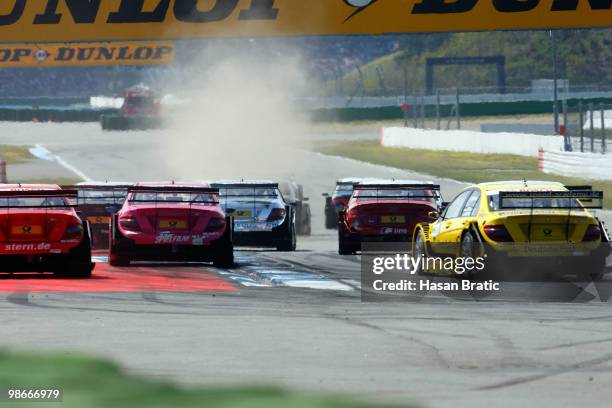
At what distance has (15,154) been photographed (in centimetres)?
6725

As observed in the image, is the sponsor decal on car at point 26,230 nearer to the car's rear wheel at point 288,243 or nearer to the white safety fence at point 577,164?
the car's rear wheel at point 288,243

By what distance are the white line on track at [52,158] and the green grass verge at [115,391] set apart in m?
40.1

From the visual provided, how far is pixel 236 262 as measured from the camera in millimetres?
20625

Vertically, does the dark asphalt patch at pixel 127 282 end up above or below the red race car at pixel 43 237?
below

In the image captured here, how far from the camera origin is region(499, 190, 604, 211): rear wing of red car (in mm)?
15484

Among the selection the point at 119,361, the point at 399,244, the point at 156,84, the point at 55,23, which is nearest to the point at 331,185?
the point at 55,23

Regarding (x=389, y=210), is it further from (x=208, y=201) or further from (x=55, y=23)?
(x=55, y=23)

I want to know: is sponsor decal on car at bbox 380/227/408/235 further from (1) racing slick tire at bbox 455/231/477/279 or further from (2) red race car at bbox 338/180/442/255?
(1) racing slick tire at bbox 455/231/477/279

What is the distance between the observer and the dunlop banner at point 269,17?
1002 inches

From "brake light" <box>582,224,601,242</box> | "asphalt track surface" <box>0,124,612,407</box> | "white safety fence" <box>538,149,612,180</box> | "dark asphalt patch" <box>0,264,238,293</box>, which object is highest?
"white safety fence" <box>538,149,612,180</box>

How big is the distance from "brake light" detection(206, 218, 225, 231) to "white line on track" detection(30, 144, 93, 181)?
2998cm

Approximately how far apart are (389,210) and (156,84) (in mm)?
119779

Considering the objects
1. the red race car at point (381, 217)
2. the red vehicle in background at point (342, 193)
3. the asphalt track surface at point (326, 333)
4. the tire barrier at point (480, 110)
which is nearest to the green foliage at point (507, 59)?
the tire barrier at point (480, 110)

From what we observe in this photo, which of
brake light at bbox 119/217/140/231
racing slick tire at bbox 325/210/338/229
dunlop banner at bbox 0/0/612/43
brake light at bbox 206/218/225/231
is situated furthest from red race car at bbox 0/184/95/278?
racing slick tire at bbox 325/210/338/229
